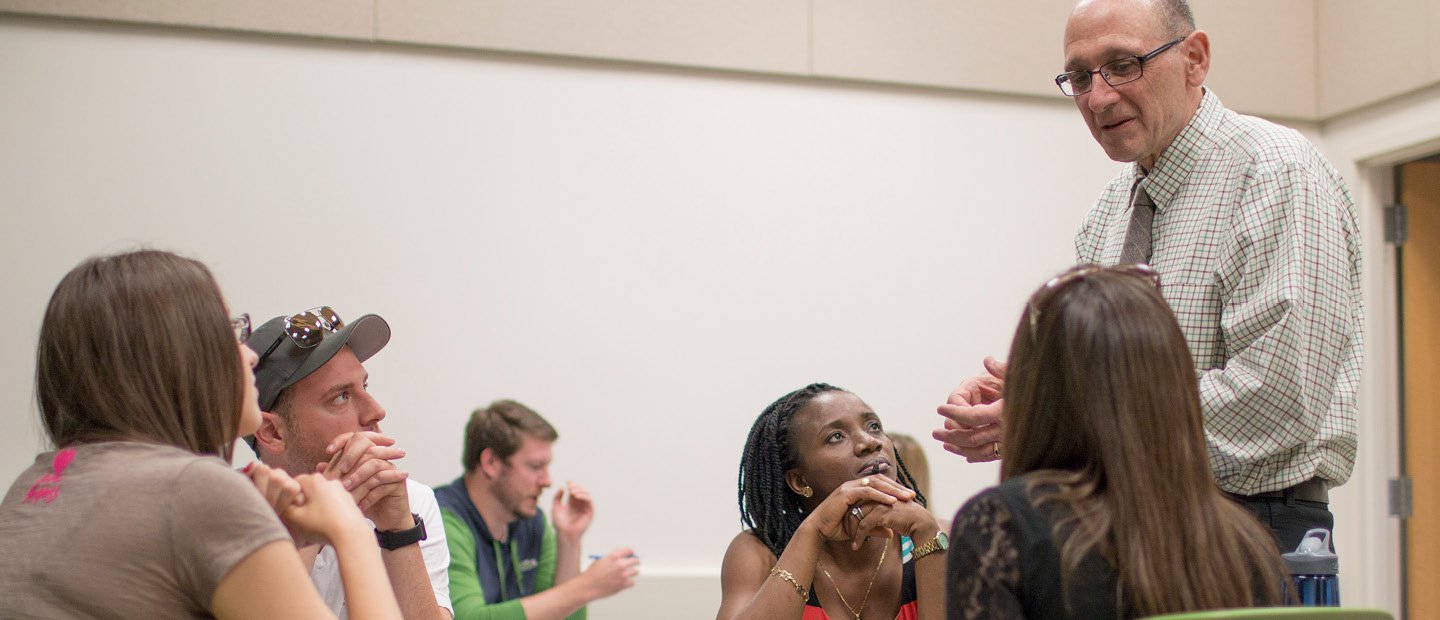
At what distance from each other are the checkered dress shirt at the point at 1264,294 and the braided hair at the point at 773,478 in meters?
0.73

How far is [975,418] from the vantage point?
2014 millimetres

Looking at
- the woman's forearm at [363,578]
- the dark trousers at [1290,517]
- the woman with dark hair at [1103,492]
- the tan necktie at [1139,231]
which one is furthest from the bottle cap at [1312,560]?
the woman's forearm at [363,578]

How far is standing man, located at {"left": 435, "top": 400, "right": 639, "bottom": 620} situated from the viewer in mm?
3611

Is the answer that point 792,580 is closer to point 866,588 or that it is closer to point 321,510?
point 866,588

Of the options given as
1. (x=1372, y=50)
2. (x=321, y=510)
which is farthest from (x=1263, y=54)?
(x=321, y=510)

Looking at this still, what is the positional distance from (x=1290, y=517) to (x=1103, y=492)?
712mm

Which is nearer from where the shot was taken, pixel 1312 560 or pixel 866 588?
pixel 1312 560

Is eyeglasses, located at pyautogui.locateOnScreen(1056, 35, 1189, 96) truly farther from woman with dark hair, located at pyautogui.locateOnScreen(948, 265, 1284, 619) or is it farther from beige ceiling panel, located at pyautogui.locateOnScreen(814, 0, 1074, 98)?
beige ceiling panel, located at pyautogui.locateOnScreen(814, 0, 1074, 98)

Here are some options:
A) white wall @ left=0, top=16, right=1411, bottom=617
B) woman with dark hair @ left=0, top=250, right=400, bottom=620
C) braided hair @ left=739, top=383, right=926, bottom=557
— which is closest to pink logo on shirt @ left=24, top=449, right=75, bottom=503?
woman with dark hair @ left=0, top=250, right=400, bottom=620

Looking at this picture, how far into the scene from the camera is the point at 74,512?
1336 mm

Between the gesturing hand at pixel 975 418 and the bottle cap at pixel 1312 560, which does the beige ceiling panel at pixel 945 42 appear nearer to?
the gesturing hand at pixel 975 418

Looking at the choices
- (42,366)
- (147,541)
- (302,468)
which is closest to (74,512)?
(147,541)

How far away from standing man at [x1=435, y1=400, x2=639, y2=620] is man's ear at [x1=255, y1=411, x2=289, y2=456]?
1344mm

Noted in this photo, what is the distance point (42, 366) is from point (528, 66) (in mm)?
2788
